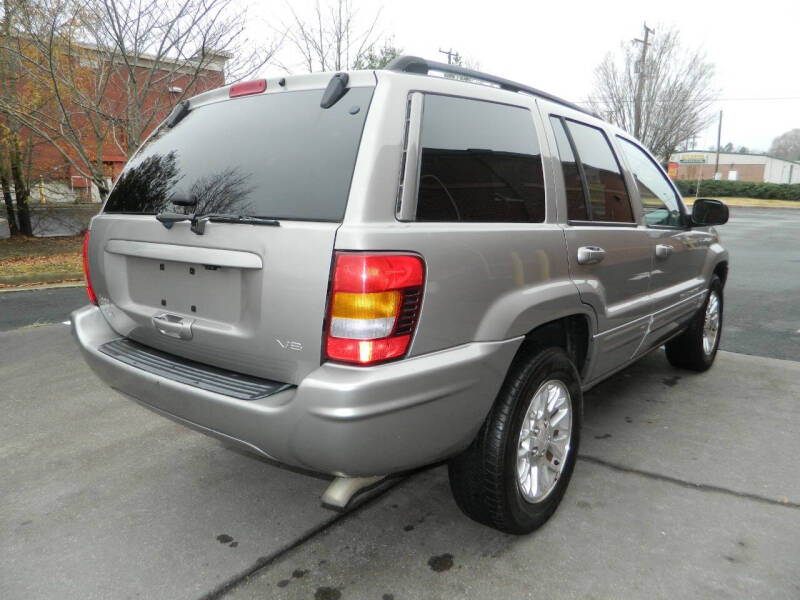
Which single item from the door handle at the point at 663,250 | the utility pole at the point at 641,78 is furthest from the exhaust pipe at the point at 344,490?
the utility pole at the point at 641,78

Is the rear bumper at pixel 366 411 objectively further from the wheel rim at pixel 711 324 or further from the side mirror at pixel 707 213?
the wheel rim at pixel 711 324

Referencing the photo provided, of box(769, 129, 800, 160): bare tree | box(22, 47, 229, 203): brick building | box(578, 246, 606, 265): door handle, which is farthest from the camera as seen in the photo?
box(769, 129, 800, 160): bare tree

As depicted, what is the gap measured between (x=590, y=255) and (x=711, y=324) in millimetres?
2578

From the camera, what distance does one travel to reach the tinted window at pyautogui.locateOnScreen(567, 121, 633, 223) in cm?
299

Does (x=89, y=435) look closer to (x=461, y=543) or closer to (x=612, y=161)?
(x=461, y=543)

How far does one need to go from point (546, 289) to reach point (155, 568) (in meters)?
1.86

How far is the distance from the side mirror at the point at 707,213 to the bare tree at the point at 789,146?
386 feet

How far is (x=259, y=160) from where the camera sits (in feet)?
7.33

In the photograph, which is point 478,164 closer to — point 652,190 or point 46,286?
point 652,190

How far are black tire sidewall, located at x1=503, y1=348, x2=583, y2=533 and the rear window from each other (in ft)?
3.39

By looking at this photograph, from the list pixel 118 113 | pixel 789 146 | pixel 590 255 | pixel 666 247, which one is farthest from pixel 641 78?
pixel 789 146

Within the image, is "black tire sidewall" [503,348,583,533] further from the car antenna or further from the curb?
the curb

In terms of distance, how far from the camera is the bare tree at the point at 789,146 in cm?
10288

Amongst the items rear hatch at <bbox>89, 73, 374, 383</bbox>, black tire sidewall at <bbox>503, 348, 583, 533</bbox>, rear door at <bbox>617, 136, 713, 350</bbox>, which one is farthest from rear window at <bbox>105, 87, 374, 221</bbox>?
rear door at <bbox>617, 136, 713, 350</bbox>
